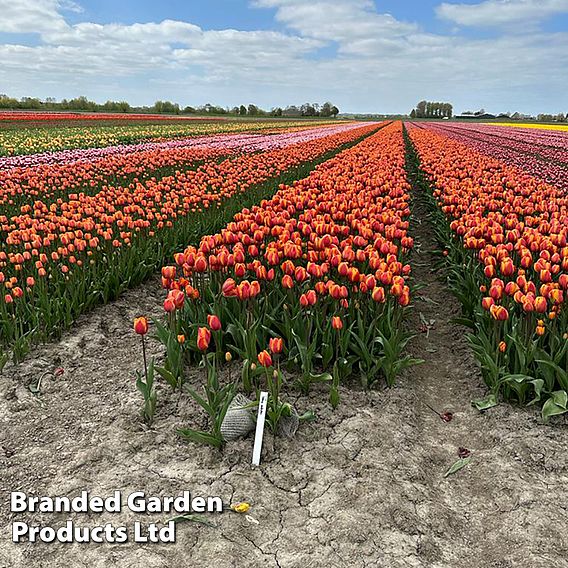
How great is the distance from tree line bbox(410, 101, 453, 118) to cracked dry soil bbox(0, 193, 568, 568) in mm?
125604

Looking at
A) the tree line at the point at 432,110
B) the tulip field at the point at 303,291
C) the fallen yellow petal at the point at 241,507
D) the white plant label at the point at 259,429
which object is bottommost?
the fallen yellow petal at the point at 241,507

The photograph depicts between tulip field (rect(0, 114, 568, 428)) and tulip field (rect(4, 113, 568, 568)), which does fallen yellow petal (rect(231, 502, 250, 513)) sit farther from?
tulip field (rect(0, 114, 568, 428))

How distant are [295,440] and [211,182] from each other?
716cm

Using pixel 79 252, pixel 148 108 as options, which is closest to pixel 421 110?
pixel 148 108

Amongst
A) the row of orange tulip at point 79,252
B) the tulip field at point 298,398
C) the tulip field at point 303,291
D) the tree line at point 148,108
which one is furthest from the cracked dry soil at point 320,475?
the tree line at point 148,108

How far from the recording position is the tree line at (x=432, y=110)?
393 ft

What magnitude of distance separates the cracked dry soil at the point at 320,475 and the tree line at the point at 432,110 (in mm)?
125604

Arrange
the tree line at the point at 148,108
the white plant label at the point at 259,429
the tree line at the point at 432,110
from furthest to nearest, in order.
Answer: the tree line at the point at 432,110, the tree line at the point at 148,108, the white plant label at the point at 259,429

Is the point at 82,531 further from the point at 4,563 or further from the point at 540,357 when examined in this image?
the point at 540,357

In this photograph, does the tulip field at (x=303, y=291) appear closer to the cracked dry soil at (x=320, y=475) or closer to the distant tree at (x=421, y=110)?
the cracked dry soil at (x=320, y=475)

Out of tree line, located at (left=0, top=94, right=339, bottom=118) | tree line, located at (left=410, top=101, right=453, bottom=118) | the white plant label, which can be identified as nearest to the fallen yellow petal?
the white plant label

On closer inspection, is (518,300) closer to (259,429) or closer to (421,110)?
(259,429)

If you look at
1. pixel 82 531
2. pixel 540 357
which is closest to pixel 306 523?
pixel 82 531

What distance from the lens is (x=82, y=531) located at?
2.76m
